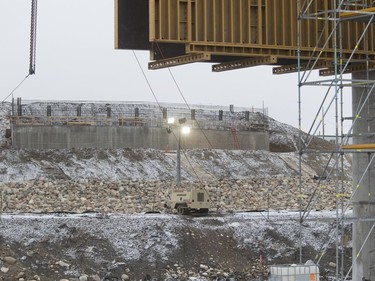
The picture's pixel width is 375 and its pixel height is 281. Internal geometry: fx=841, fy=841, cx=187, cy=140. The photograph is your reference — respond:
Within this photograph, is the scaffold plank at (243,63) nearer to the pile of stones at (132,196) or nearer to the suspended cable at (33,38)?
the pile of stones at (132,196)

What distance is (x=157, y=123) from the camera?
6175 centimetres

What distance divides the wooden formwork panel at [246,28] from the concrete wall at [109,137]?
28.1m

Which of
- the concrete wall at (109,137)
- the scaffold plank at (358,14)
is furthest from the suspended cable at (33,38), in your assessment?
the scaffold plank at (358,14)

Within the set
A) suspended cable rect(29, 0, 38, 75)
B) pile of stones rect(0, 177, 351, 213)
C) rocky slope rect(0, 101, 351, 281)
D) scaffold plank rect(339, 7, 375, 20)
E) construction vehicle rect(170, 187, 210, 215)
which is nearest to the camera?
scaffold plank rect(339, 7, 375, 20)

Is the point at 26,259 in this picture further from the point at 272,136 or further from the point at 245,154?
the point at 272,136

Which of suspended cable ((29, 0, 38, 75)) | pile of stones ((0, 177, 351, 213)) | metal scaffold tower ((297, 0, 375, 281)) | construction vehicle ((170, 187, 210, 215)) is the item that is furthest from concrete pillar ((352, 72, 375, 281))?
suspended cable ((29, 0, 38, 75))

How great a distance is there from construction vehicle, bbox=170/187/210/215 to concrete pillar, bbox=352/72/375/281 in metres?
10.8

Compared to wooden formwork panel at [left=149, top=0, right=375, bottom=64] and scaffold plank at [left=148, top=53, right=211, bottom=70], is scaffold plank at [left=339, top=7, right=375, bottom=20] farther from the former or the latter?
scaffold plank at [left=148, top=53, right=211, bottom=70]

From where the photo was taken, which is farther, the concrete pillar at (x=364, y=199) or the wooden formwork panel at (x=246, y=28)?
the wooden formwork panel at (x=246, y=28)

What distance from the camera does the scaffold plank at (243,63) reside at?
1164 inches

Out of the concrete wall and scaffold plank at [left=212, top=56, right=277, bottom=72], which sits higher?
scaffold plank at [left=212, top=56, right=277, bottom=72]

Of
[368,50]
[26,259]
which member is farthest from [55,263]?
[368,50]

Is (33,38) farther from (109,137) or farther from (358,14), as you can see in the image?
(358,14)

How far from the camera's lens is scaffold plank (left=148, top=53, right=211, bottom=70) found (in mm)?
28438
